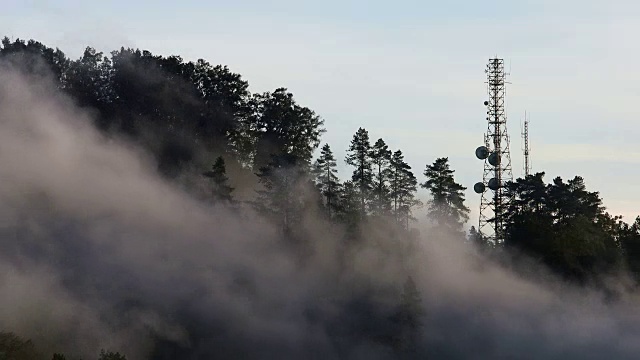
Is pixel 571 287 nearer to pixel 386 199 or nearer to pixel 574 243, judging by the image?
pixel 574 243

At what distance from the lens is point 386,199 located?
123812 mm

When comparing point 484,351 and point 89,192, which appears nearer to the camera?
point 484,351

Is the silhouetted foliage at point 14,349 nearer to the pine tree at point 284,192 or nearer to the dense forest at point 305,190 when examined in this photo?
the dense forest at point 305,190

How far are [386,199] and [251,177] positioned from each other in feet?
53.2

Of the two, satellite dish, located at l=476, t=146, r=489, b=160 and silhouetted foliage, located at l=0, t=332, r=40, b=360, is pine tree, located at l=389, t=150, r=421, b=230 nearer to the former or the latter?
satellite dish, located at l=476, t=146, r=489, b=160

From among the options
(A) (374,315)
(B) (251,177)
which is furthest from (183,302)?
(B) (251,177)

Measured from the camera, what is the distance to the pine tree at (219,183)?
116812 millimetres

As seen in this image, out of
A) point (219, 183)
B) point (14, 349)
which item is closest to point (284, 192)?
point (219, 183)

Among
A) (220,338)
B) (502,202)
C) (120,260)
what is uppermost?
(502,202)

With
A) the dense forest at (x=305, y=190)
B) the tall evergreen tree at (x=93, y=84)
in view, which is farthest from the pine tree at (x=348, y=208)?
the tall evergreen tree at (x=93, y=84)

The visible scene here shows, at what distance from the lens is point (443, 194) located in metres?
124

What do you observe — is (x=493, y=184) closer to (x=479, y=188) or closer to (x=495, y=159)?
(x=479, y=188)

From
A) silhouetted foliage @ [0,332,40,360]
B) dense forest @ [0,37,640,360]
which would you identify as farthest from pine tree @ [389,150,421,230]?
silhouetted foliage @ [0,332,40,360]

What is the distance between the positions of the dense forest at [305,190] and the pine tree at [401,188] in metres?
0.11
